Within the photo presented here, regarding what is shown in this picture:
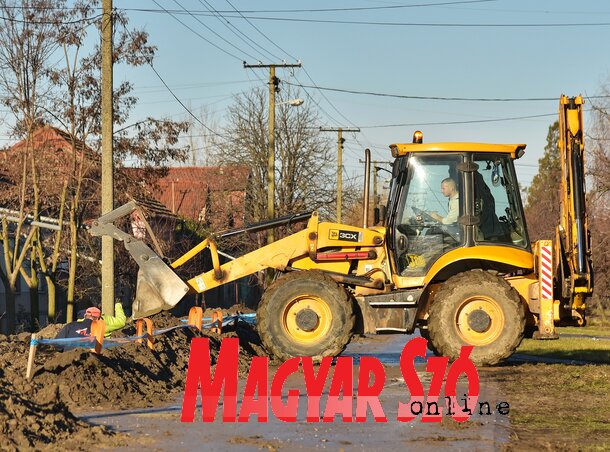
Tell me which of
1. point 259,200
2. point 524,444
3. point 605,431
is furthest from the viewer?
point 259,200

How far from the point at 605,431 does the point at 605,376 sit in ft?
16.1

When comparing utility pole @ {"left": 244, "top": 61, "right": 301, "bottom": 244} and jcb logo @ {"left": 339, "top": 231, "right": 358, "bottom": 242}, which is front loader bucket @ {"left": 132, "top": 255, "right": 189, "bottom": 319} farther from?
utility pole @ {"left": 244, "top": 61, "right": 301, "bottom": 244}

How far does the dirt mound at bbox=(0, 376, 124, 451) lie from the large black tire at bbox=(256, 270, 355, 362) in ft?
18.6

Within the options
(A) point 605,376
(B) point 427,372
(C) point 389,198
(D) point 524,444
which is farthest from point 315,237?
(D) point 524,444

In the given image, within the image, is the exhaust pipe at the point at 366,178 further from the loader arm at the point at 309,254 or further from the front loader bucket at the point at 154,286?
the front loader bucket at the point at 154,286

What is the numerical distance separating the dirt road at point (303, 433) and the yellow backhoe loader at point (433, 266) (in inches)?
156

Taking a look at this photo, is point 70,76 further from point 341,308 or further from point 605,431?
point 605,431

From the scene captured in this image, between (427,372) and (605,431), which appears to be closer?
(605,431)

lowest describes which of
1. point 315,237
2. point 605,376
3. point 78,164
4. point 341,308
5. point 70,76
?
point 605,376

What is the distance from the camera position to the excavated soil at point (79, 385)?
363 inches

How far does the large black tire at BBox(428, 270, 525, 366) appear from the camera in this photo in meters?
15.5

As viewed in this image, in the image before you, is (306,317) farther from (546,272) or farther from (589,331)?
(589,331)

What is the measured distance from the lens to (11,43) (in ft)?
92.5

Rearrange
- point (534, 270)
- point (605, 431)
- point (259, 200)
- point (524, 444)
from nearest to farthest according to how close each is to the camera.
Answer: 1. point (524, 444)
2. point (605, 431)
3. point (534, 270)
4. point (259, 200)
